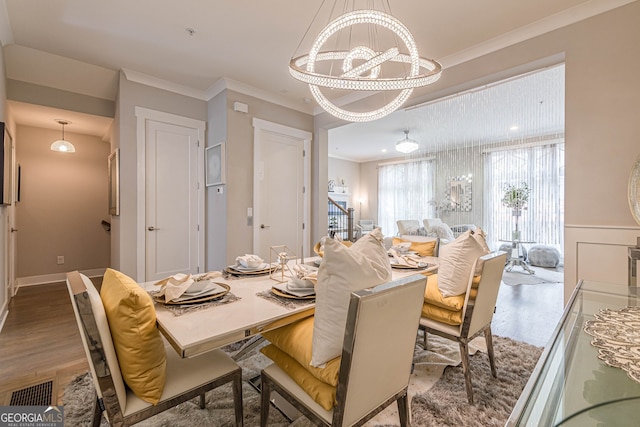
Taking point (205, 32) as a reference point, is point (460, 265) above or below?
below

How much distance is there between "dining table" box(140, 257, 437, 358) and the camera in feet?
3.37

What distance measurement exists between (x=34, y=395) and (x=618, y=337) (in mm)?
3052

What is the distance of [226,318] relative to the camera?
3.92 feet

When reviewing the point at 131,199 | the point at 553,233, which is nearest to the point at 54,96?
the point at 131,199

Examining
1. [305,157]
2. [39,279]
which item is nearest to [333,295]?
[305,157]

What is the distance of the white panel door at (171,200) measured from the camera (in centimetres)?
355

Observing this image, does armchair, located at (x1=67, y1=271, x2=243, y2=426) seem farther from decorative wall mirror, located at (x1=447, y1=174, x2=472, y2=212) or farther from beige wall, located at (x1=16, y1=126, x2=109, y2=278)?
decorative wall mirror, located at (x1=447, y1=174, x2=472, y2=212)

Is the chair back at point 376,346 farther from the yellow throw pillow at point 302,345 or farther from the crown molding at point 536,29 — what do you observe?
the crown molding at point 536,29

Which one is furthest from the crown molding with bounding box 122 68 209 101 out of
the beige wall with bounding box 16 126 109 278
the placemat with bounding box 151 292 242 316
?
the placemat with bounding box 151 292 242 316

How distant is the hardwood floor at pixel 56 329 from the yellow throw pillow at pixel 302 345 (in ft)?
4.86

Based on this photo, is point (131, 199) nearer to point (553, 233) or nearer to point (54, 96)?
point (54, 96)

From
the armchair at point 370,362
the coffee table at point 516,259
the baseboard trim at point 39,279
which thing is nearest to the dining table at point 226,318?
the armchair at point 370,362

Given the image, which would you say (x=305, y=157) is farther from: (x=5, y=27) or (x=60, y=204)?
(x=60, y=204)

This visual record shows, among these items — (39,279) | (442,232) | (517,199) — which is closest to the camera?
(39,279)
